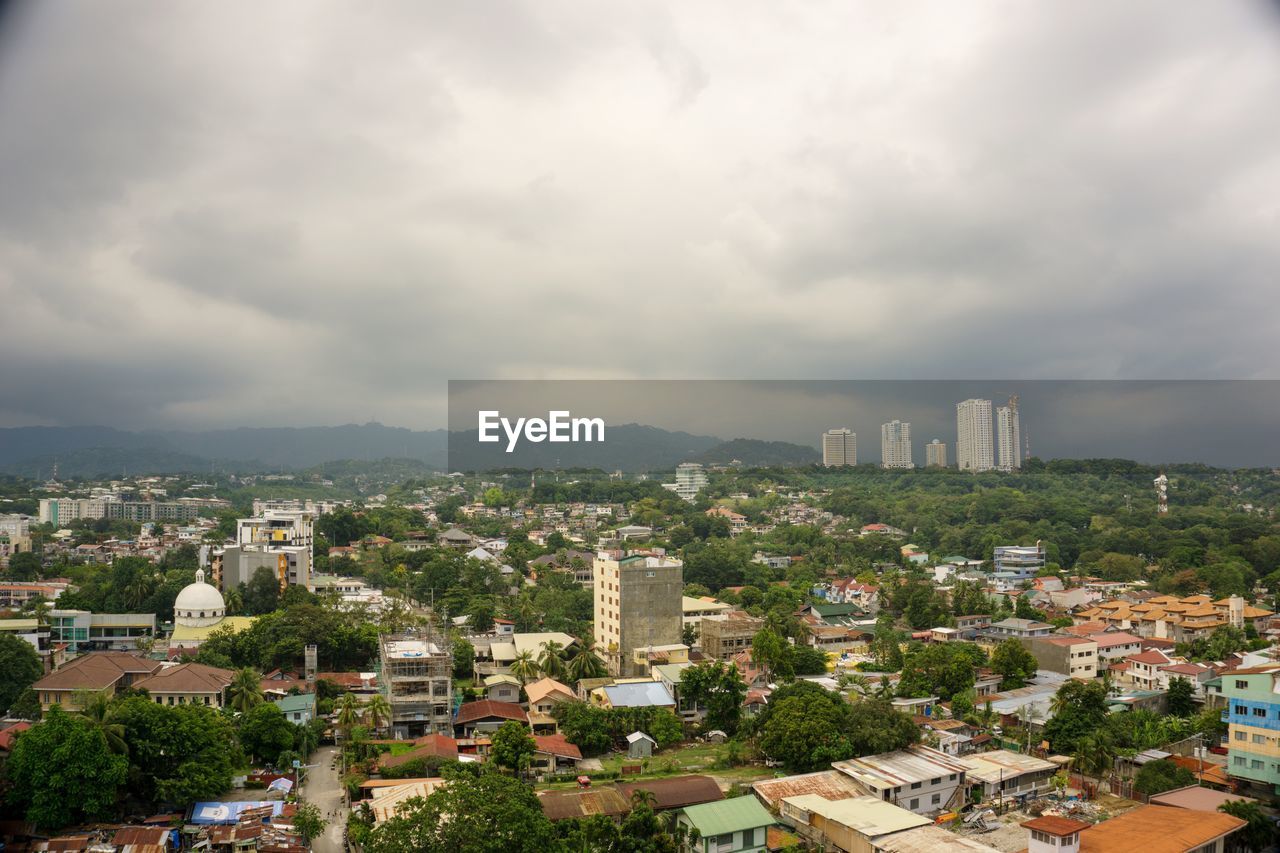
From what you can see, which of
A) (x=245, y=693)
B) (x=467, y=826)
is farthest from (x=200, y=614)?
(x=467, y=826)

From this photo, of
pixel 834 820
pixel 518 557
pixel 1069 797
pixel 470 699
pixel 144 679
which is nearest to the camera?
pixel 834 820

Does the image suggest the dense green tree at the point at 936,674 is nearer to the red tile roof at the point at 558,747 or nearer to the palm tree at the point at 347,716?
the red tile roof at the point at 558,747

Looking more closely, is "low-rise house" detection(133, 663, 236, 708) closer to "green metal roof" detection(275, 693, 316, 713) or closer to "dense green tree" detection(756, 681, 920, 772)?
"green metal roof" detection(275, 693, 316, 713)

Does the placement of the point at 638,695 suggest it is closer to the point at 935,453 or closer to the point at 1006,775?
the point at 1006,775

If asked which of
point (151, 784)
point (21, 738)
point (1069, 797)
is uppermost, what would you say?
point (21, 738)

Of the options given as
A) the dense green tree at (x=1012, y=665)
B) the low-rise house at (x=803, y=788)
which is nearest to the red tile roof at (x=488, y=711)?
the low-rise house at (x=803, y=788)

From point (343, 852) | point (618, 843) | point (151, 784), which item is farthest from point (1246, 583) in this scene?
point (151, 784)

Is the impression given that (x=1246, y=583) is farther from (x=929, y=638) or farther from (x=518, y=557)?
(x=518, y=557)
